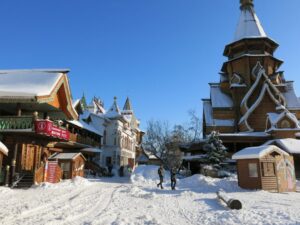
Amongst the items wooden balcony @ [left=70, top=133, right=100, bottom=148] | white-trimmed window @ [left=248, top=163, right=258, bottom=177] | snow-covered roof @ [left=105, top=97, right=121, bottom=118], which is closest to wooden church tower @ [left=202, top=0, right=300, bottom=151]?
white-trimmed window @ [left=248, top=163, right=258, bottom=177]

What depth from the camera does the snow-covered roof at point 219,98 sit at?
37.3 m

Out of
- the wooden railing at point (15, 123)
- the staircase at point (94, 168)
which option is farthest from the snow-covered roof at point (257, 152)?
the staircase at point (94, 168)

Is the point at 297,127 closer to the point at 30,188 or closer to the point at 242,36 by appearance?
the point at 242,36

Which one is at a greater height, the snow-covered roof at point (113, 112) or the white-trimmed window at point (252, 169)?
the snow-covered roof at point (113, 112)

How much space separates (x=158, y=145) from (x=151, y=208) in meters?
34.7

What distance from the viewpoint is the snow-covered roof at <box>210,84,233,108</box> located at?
3732 centimetres

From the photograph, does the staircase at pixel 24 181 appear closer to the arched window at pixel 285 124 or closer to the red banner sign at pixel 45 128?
the red banner sign at pixel 45 128

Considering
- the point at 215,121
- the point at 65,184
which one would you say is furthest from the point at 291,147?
the point at 65,184

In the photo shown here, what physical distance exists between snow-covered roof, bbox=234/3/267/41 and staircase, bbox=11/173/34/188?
34.1 m

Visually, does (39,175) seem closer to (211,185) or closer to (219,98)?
(211,185)

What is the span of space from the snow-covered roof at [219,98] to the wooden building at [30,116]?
2132cm

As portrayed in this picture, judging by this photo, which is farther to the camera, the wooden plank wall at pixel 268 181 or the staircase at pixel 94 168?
the staircase at pixel 94 168

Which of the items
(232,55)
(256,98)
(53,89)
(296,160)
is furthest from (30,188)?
(232,55)

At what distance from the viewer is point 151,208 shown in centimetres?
1060
